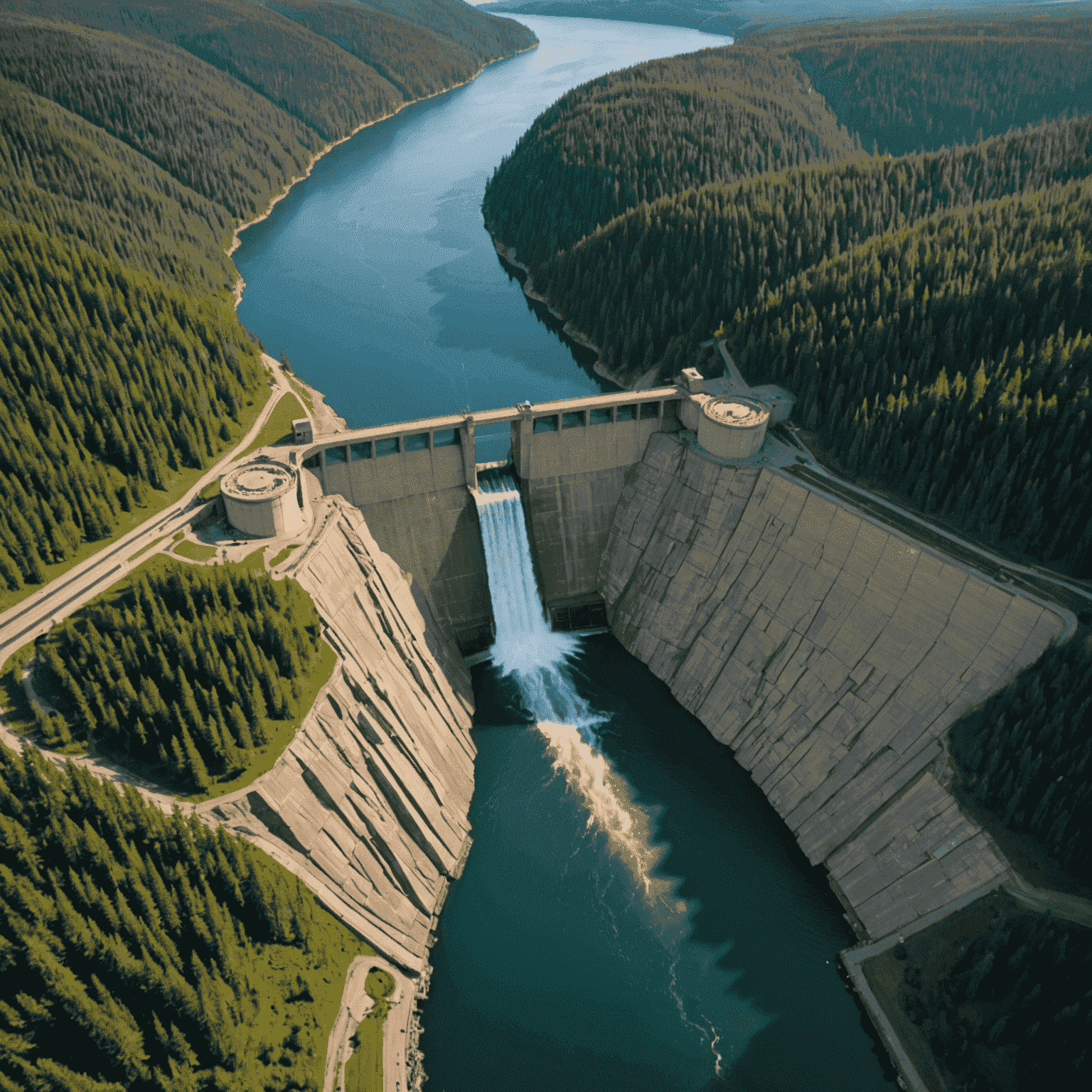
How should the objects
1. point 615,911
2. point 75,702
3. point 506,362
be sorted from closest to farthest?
point 75,702, point 615,911, point 506,362

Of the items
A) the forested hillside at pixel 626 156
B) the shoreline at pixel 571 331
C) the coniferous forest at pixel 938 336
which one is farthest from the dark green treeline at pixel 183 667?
the forested hillside at pixel 626 156

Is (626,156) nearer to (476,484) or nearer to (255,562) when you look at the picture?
(476,484)

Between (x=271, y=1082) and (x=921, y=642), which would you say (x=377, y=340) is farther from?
(x=271, y=1082)

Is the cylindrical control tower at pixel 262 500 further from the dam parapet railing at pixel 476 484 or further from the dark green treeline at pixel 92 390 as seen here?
the dark green treeline at pixel 92 390

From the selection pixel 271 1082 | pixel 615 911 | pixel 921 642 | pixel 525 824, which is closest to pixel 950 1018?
pixel 615 911

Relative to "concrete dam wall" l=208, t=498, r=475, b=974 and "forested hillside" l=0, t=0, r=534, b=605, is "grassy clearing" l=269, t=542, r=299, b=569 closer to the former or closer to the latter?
"concrete dam wall" l=208, t=498, r=475, b=974

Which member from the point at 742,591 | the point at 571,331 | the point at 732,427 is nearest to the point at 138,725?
the point at 742,591
